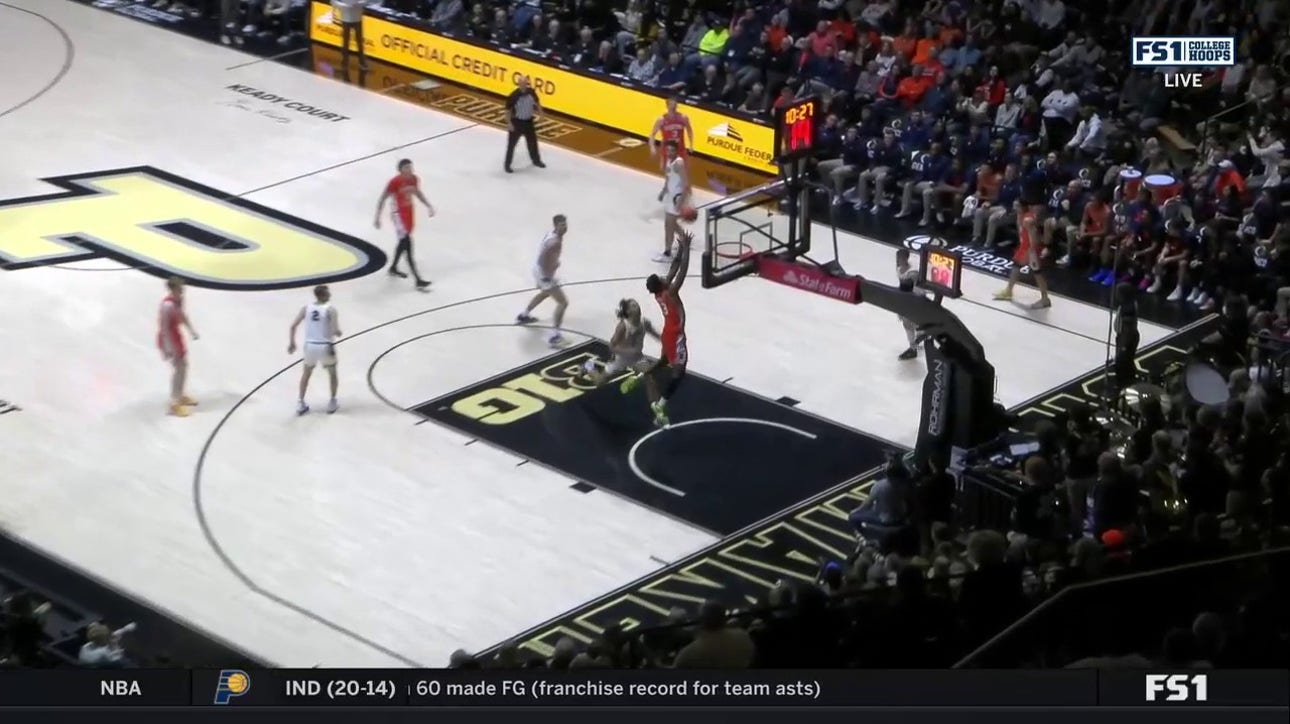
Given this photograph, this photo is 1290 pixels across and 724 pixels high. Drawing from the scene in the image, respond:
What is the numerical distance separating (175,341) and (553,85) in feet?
37.5

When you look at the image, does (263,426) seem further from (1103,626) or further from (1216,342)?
(1103,626)

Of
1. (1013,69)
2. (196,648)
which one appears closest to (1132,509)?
(196,648)

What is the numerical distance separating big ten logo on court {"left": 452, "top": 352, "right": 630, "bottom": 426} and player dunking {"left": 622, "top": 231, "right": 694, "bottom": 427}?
0.76m

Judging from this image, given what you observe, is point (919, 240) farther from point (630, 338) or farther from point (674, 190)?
point (630, 338)

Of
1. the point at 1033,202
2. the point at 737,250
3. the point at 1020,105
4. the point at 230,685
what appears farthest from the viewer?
the point at 1020,105

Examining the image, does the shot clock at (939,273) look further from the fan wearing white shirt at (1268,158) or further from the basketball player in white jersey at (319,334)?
the fan wearing white shirt at (1268,158)

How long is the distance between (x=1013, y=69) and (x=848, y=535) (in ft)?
37.0

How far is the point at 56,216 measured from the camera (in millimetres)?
26578

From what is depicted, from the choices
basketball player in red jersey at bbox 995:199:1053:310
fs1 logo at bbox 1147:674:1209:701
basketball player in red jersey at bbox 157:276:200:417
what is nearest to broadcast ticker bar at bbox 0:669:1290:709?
fs1 logo at bbox 1147:674:1209:701

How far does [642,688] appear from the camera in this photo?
11078mm

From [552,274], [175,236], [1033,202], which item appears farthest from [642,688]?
[175,236]

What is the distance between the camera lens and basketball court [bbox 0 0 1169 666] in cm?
1803

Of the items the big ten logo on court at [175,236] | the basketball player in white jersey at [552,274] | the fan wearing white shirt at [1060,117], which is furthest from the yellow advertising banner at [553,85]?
the basketball player in white jersey at [552,274]

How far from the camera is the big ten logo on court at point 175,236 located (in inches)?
978
